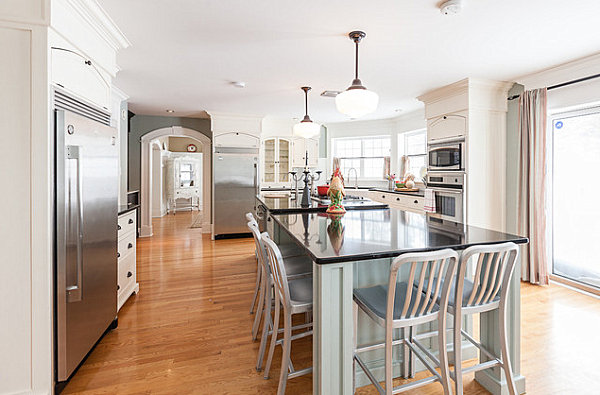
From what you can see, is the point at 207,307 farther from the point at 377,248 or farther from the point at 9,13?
the point at 9,13

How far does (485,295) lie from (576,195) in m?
2.88

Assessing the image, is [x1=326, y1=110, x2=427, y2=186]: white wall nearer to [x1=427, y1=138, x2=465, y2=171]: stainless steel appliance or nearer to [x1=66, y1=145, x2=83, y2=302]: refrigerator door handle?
[x1=427, y1=138, x2=465, y2=171]: stainless steel appliance

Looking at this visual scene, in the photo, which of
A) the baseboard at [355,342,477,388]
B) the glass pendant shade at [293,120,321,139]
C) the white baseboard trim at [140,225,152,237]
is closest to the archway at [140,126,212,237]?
the white baseboard trim at [140,225,152,237]

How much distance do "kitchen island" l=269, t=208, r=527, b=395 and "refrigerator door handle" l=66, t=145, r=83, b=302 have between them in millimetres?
1276

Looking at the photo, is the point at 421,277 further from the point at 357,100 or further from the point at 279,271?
the point at 357,100

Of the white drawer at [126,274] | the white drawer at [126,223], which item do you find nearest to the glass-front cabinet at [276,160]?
the white drawer at [126,223]

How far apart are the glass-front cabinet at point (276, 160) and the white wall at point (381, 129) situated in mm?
1012

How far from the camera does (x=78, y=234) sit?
6.04 ft

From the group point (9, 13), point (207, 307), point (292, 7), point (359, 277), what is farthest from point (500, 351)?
point (9, 13)

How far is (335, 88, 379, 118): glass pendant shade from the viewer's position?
2357 millimetres

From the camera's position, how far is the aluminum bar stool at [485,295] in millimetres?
1411

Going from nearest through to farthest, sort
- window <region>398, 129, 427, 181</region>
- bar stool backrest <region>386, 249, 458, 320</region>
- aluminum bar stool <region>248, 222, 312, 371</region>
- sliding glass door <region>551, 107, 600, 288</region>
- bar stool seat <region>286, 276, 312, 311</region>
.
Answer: bar stool backrest <region>386, 249, 458, 320</region>
bar stool seat <region>286, 276, 312, 311</region>
aluminum bar stool <region>248, 222, 312, 371</region>
sliding glass door <region>551, 107, 600, 288</region>
window <region>398, 129, 427, 181</region>

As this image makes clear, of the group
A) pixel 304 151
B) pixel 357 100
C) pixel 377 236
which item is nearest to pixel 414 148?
pixel 304 151

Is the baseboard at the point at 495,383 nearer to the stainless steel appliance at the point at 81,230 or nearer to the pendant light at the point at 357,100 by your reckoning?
the pendant light at the point at 357,100
